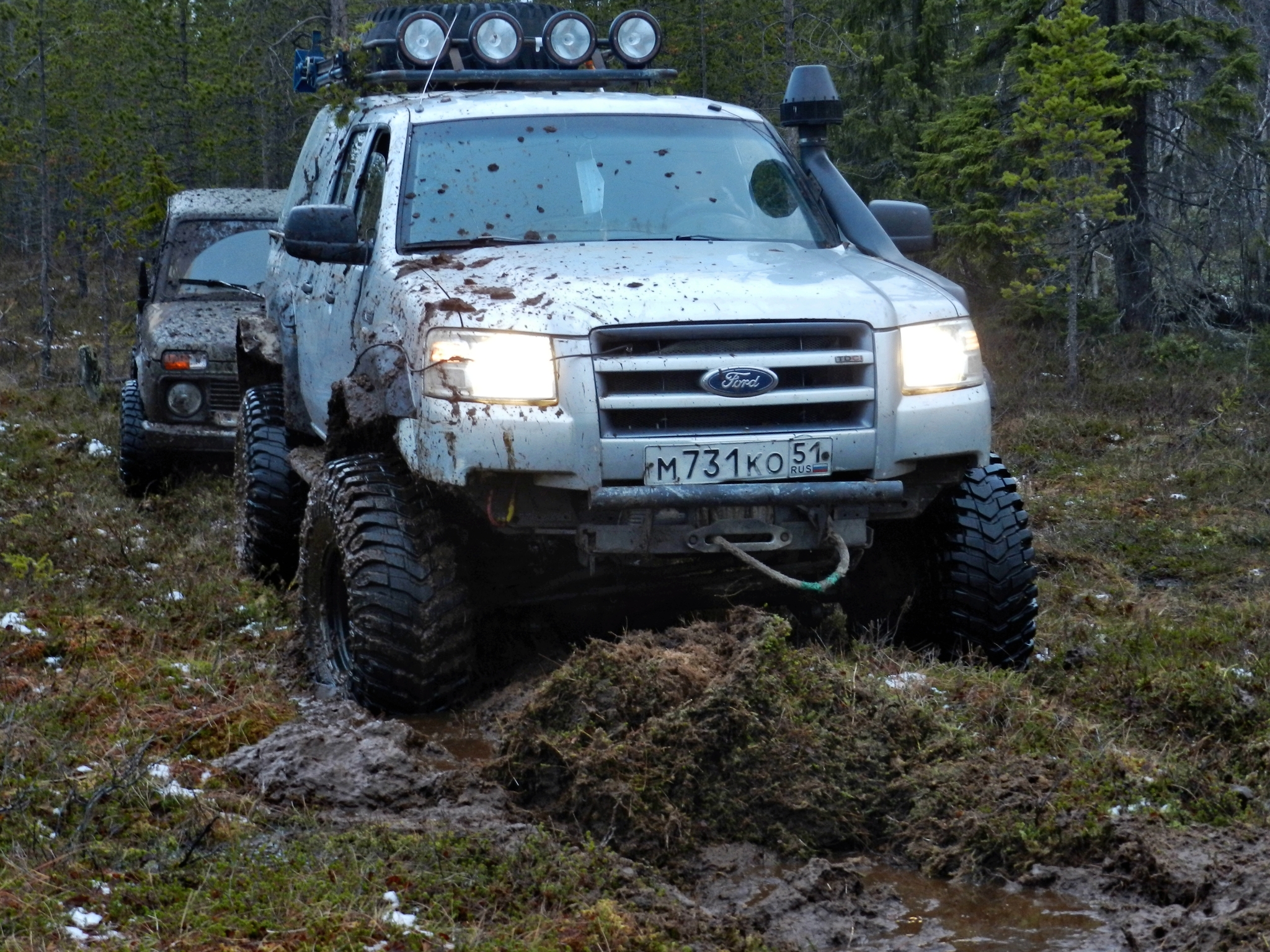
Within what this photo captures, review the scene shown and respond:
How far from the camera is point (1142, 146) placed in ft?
55.8

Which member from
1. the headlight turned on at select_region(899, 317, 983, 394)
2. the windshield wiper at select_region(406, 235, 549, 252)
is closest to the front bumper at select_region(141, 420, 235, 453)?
the windshield wiper at select_region(406, 235, 549, 252)

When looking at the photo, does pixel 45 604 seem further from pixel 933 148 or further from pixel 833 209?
pixel 933 148

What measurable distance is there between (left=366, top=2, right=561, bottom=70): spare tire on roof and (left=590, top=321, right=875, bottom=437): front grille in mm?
2938

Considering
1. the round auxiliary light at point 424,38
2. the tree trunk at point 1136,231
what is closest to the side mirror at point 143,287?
the round auxiliary light at point 424,38

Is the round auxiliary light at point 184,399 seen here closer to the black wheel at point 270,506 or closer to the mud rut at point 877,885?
the black wheel at point 270,506

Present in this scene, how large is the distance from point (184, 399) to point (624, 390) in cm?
610

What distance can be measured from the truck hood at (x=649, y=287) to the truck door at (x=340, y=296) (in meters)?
0.63

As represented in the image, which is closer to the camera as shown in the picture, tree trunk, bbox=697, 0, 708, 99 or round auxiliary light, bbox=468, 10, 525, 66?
round auxiliary light, bbox=468, 10, 525, 66

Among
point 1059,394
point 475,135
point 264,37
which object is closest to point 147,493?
point 475,135

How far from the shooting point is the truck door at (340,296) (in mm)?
5965

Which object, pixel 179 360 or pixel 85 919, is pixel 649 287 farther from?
pixel 179 360

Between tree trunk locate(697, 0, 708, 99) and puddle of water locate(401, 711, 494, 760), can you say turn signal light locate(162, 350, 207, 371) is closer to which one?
puddle of water locate(401, 711, 494, 760)

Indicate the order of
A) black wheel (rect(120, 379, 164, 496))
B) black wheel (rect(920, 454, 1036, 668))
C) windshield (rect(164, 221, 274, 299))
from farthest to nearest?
windshield (rect(164, 221, 274, 299)) → black wheel (rect(120, 379, 164, 496)) → black wheel (rect(920, 454, 1036, 668))

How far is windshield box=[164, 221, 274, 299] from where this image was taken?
430 inches
